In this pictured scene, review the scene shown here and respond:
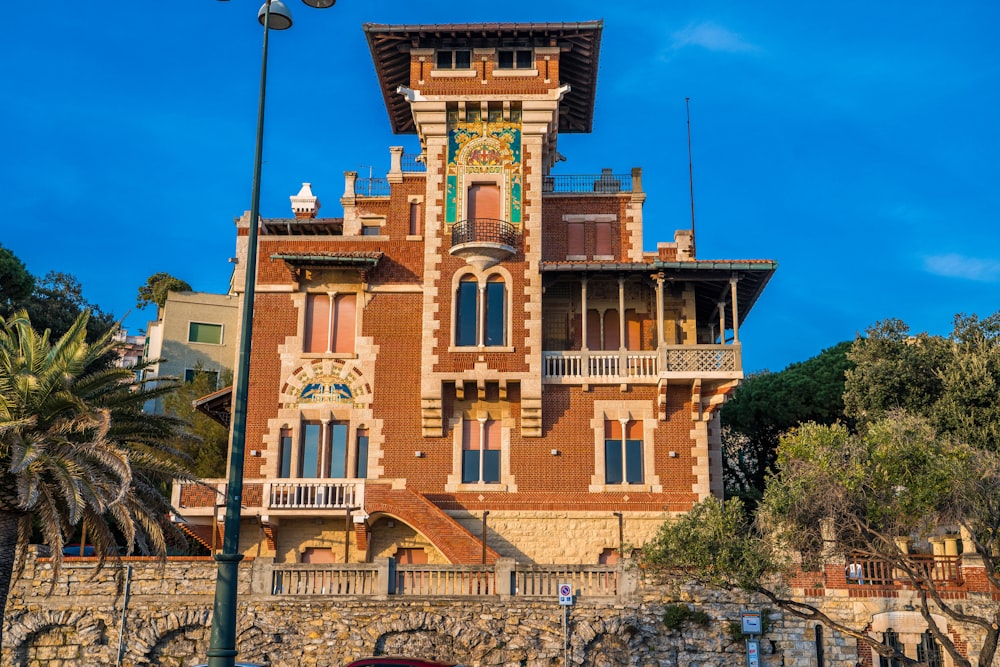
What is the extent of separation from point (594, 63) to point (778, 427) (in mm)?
22010

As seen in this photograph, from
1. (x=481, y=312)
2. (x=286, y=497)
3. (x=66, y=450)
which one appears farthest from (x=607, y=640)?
(x=66, y=450)

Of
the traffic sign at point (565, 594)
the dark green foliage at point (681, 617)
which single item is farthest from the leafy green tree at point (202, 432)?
the dark green foliage at point (681, 617)

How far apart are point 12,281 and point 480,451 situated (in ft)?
85.6

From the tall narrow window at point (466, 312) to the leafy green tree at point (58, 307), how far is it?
20.5 m

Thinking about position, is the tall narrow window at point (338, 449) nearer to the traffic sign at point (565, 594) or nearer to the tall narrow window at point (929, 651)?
the traffic sign at point (565, 594)

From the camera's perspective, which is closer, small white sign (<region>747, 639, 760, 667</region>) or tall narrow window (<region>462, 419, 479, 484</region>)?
small white sign (<region>747, 639, 760, 667</region>)

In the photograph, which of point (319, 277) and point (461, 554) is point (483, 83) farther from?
point (461, 554)

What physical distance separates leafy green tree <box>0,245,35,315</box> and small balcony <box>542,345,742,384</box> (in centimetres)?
2702

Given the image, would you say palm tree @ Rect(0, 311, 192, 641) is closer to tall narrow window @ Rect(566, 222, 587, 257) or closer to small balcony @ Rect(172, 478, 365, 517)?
small balcony @ Rect(172, 478, 365, 517)

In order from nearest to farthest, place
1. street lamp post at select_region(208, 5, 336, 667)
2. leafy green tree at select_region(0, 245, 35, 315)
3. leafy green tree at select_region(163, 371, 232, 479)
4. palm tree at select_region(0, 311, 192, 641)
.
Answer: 1. street lamp post at select_region(208, 5, 336, 667)
2. palm tree at select_region(0, 311, 192, 641)
3. leafy green tree at select_region(163, 371, 232, 479)
4. leafy green tree at select_region(0, 245, 35, 315)

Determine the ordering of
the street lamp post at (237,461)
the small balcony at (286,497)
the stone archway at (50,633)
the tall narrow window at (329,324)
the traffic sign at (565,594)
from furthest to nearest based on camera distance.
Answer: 1. the tall narrow window at (329,324)
2. the small balcony at (286,497)
3. the stone archway at (50,633)
4. the traffic sign at (565,594)
5. the street lamp post at (237,461)

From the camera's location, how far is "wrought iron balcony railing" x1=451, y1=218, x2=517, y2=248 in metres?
37.2

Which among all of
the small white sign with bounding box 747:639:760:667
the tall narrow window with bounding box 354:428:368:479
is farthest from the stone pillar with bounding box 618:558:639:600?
the tall narrow window with bounding box 354:428:368:479

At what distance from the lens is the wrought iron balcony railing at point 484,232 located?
122ft
